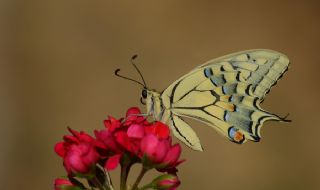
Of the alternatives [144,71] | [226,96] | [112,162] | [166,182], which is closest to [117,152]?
[112,162]

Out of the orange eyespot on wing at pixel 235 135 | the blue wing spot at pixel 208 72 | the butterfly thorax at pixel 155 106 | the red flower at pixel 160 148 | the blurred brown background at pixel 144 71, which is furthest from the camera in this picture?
the blurred brown background at pixel 144 71

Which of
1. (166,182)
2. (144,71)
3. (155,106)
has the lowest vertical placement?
(166,182)

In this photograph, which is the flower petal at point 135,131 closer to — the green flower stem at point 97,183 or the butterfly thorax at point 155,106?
the green flower stem at point 97,183

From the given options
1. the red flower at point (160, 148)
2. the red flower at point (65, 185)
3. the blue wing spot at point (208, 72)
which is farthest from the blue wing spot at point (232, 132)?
the red flower at point (65, 185)

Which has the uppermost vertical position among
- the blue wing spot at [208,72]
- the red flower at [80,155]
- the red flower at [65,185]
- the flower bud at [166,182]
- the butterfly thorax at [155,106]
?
the blue wing spot at [208,72]

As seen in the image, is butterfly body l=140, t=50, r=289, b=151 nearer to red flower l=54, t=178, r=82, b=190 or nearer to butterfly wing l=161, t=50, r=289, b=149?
butterfly wing l=161, t=50, r=289, b=149

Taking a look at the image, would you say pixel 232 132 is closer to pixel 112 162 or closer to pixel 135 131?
pixel 135 131
